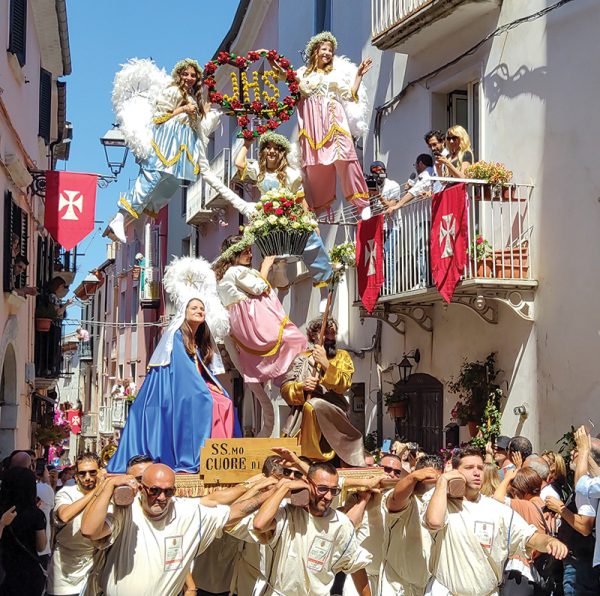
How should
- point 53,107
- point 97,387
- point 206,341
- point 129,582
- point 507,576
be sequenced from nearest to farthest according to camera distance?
1. point 129,582
2. point 507,576
3. point 206,341
4. point 53,107
5. point 97,387

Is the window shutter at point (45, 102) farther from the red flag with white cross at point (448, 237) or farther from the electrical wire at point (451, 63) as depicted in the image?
the red flag with white cross at point (448, 237)

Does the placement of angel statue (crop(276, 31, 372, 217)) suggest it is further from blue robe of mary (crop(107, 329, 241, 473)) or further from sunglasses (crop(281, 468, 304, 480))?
sunglasses (crop(281, 468, 304, 480))

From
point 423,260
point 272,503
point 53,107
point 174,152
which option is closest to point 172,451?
point 272,503

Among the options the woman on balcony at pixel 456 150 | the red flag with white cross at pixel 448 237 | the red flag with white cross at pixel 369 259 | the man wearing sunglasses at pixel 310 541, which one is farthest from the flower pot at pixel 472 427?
the man wearing sunglasses at pixel 310 541

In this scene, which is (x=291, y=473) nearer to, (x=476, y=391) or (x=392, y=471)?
(x=392, y=471)

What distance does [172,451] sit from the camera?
324 inches

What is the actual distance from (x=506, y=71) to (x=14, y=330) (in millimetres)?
7605

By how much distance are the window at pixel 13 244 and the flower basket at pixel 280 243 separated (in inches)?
221

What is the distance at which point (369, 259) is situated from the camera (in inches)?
564

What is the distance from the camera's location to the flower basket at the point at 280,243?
33.0ft

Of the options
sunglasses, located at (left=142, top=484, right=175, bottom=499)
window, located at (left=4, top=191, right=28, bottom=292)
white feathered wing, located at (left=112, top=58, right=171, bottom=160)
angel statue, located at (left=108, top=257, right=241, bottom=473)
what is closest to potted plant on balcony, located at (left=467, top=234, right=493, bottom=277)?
white feathered wing, located at (left=112, top=58, right=171, bottom=160)

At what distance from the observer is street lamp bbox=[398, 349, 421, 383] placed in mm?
15148

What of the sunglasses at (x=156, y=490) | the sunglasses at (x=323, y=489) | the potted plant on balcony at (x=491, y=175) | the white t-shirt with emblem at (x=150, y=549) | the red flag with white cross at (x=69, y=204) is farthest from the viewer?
the red flag with white cross at (x=69, y=204)

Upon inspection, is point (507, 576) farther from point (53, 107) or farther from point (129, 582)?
point (53, 107)
